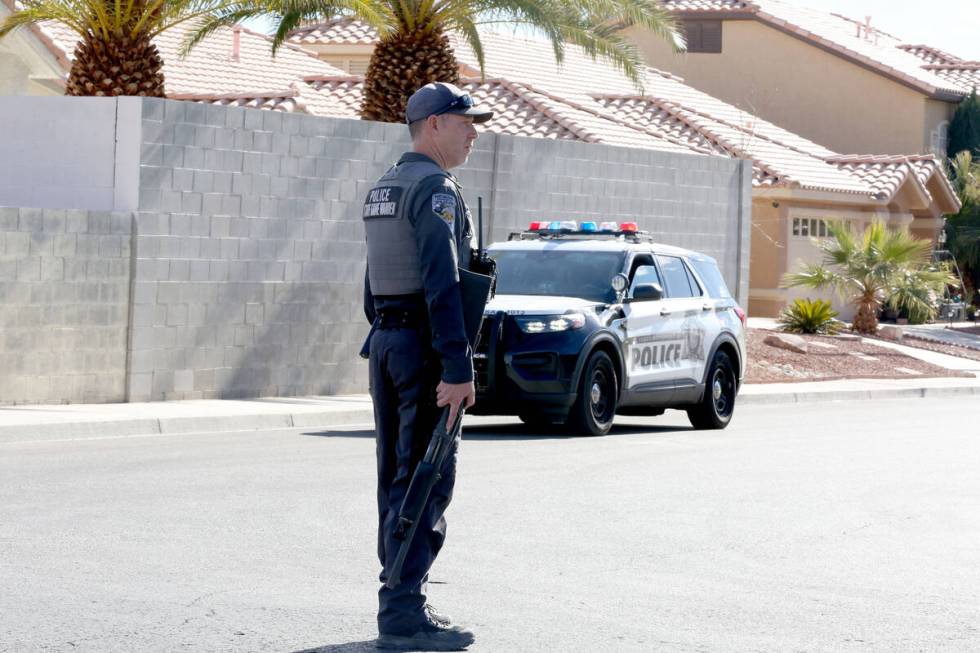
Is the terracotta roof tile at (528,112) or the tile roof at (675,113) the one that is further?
the tile roof at (675,113)

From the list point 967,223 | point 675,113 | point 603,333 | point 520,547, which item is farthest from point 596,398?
Answer: point 967,223

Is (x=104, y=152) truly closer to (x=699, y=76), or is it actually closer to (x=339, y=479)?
(x=339, y=479)

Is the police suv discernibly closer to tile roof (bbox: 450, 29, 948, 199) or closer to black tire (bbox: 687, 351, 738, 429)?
black tire (bbox: 687, 351, 738, 429)

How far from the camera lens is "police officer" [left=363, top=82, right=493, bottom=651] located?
6477 millimetres

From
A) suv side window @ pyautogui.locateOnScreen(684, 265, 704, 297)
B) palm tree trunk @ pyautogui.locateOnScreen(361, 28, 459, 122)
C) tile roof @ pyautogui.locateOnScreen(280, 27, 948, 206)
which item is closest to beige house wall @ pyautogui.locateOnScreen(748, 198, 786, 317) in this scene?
tile roof @ pyautogui.locateOnScreen(280, 27, 948, 206)

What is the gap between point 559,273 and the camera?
54.4 ft

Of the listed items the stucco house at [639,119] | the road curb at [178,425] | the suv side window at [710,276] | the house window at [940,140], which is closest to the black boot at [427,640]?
the road curb at [178,425]

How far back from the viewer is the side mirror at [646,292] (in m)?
16.2

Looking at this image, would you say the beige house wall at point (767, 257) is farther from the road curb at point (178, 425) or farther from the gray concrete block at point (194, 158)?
the gray concrete block at point (194, 158)

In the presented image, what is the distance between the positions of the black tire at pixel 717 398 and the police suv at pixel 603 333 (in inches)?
0.4

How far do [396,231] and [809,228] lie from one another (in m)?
34.8

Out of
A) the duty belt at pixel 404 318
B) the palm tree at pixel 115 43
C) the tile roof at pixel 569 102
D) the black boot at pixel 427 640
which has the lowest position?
the black boot at pixel 427 640

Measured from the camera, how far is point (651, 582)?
26.9 ft

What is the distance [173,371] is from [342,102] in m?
15.8
